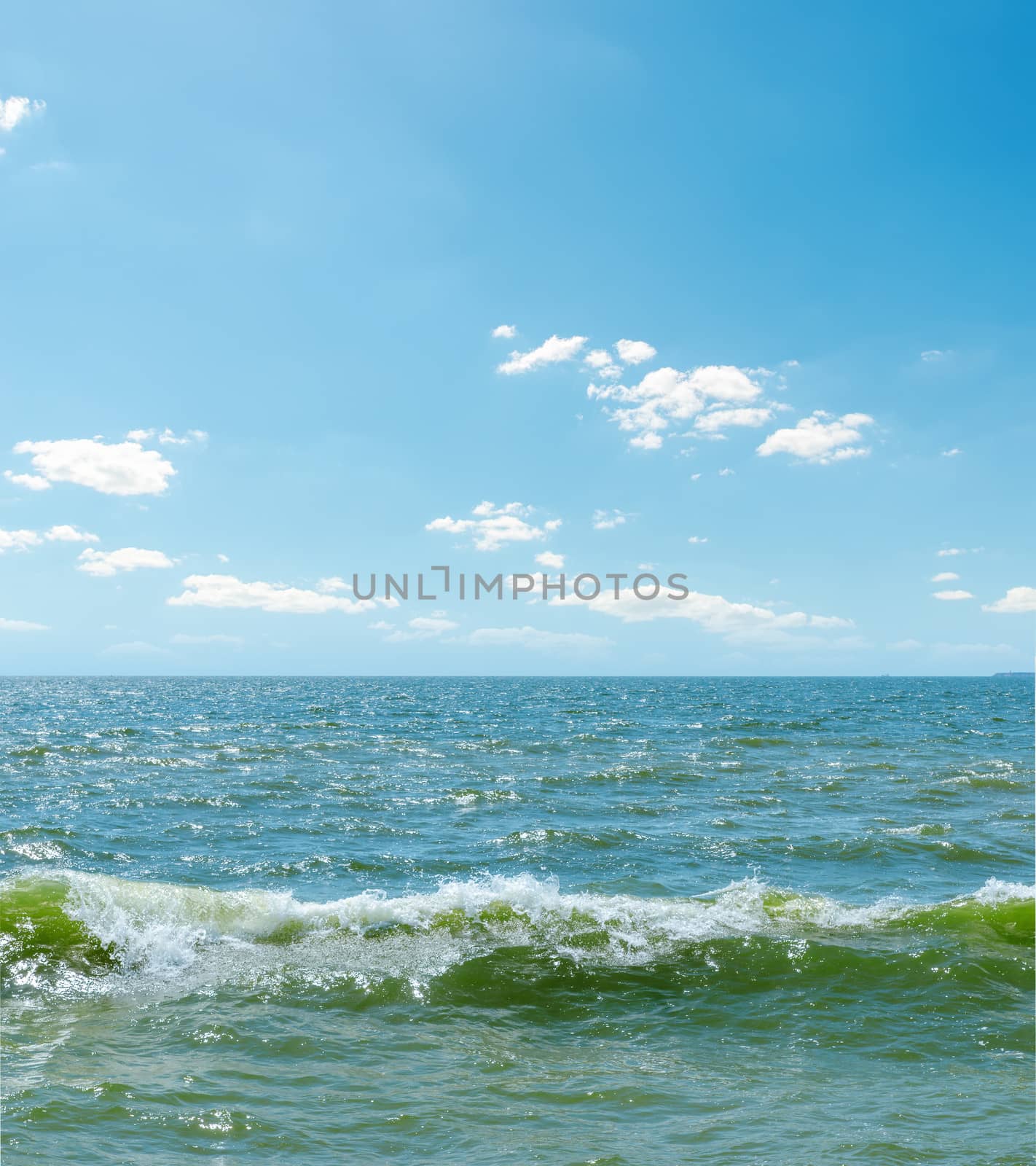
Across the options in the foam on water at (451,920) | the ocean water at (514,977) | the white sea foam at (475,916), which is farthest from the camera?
the white sea foam at (475,916)

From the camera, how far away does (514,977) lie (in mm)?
10469

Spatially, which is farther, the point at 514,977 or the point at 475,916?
the point at 475,916

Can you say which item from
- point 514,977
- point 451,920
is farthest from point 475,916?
point 514,977

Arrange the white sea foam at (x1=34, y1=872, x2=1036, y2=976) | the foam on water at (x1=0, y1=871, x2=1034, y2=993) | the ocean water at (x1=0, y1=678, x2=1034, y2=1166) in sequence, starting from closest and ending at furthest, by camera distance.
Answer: the ocean water at (x1=0, y1=678, x2=1034, y2=1166) → the foam on water at (x1=0, y1=871, x2=1034, y2=993) → the white sea foam at (x1=34, y1=872, x2=1036, y2=976)

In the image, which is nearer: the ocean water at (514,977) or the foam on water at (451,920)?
the ocean water at (514,977)

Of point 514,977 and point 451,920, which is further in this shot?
point 451,920

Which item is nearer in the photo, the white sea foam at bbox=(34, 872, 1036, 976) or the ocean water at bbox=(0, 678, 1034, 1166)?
the ocean water at bbox=(0, 678, 1034, 1166)

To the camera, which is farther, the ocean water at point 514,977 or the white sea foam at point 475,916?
the white sea foam at point 475,916

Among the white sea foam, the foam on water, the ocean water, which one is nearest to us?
the ocean water

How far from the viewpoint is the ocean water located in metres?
6.89

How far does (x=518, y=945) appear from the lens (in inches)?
451

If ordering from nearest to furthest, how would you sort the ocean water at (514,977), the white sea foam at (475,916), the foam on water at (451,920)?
the ocean water at (514,977), the foam on water at (451,920), the white sea foam at (475,916)

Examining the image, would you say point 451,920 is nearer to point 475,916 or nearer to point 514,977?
point 475,916

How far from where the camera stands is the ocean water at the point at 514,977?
6.89 metres
